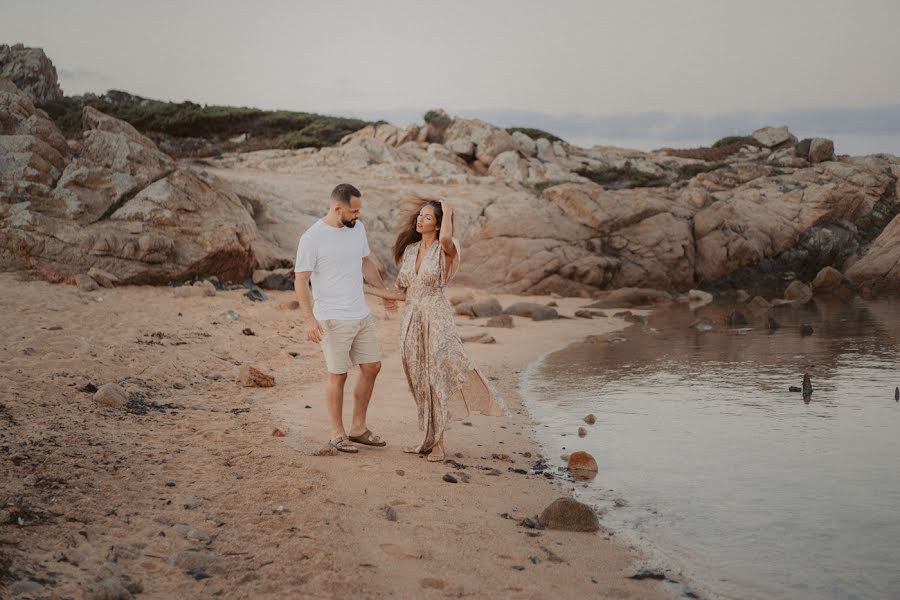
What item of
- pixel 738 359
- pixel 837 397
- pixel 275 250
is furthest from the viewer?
pixel 275 250

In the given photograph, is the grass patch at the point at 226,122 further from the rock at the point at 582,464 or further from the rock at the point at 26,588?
the rock at the point at 26,588

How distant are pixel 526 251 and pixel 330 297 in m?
16.8

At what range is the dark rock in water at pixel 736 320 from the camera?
17266 mm

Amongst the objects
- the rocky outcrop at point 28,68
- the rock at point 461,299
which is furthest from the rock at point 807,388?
the rocky outcrop at point 28,68

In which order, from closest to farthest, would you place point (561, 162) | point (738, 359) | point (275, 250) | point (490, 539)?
point (490, 539) → point (738, 359) → point (275, 250) → point (561, 162)

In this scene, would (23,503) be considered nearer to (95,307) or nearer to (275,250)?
(95,307)

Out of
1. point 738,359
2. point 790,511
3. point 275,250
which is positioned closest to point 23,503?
point 790,511

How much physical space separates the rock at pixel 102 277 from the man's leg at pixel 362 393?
811cm

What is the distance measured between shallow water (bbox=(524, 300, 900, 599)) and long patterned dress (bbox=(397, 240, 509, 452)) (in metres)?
1.14

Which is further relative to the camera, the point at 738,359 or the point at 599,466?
the point at 738,359

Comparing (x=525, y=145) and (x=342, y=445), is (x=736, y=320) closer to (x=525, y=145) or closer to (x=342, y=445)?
(x=342, y=445)

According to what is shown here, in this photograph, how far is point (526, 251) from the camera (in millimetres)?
22578

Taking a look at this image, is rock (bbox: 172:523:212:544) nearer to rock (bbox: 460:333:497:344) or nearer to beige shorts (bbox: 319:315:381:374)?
beige shorts (bbox: 319:315:381:374)

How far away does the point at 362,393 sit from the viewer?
6.54m
